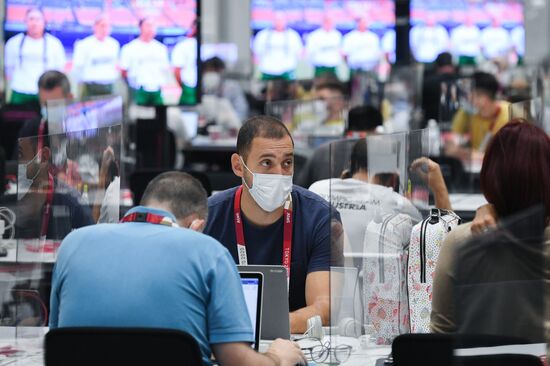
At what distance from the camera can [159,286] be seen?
2844 mm

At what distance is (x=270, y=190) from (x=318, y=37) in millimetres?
7432

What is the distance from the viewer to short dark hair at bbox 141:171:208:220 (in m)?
3.07

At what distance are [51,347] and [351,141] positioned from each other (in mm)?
1524

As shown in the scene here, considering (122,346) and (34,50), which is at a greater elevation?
(34,50)

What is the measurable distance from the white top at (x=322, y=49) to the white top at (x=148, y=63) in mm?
3315

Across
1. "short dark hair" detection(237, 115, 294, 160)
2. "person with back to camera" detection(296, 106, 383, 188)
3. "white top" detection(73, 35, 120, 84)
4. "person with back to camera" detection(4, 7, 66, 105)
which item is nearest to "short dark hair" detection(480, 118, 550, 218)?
"short dark hair" detection(237, 115, 294, 160)

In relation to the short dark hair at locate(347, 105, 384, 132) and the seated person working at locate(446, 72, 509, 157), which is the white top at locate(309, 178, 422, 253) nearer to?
the short dark hair at locate(347, 105, 384, 132)

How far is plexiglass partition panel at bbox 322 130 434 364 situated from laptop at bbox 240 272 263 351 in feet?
1.24

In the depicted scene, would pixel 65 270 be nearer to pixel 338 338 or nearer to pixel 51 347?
pixel 51 347

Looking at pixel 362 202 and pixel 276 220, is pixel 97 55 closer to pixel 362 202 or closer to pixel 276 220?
pixel 276 220

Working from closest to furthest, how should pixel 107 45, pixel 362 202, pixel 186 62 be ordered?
pixel 362 202 → pixel 186 62 → pixel 107 45

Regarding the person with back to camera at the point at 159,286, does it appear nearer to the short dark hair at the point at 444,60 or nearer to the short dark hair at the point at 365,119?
the short dark hair at the point at 365,119

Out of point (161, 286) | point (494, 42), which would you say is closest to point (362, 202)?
point (161, 286)

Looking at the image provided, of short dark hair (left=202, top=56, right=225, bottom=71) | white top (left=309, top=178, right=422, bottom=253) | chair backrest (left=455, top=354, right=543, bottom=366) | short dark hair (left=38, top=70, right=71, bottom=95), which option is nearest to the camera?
chair backrest (left=455, top=354, right=543, bottom=366)
